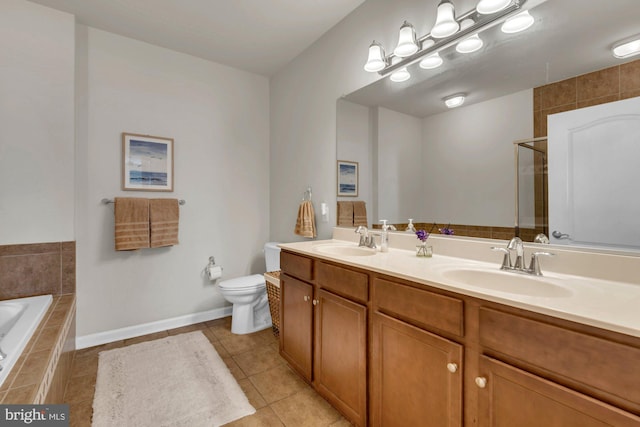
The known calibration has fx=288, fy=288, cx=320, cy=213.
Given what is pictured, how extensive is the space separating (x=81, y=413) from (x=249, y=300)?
1293mm

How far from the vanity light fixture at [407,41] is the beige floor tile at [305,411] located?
2182mm

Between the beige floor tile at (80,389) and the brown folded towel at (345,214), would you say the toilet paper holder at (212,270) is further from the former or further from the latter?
the brown folded towel at (345,214)

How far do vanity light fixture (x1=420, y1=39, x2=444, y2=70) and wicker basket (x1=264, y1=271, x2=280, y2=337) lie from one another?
1977mm

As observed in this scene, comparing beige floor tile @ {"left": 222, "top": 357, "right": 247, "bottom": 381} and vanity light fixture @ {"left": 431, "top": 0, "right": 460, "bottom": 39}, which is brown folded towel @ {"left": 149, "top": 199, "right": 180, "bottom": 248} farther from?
vanity light fixture @ {"left": 431, "top": 0, "right": 460, "bottom": 39}

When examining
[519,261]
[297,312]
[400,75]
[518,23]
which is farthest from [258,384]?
[518,23]

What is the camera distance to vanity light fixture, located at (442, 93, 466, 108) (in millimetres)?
1622

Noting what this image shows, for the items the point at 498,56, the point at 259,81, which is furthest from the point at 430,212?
the point at 259,81

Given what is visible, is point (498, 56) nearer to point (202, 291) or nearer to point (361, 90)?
point (361, 90)

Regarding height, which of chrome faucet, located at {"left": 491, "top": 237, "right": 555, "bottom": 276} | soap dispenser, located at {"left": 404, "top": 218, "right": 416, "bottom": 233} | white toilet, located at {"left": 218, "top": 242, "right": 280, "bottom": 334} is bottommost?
white toilet, located at {"left": 218, "top": 242, "right": 280, "bottom": 334}

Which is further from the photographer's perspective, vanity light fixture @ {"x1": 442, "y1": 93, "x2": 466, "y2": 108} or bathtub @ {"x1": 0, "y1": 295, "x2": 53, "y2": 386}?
vanity light fixture @ {"x1": 442, "y1": 93, "x2": 466, "y2": 108}

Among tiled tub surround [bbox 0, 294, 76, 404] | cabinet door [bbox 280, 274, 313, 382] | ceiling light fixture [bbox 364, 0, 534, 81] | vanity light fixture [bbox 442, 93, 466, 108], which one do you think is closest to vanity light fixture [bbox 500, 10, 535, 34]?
ceiling light fixture [bbox 364, 0, 534, 81]

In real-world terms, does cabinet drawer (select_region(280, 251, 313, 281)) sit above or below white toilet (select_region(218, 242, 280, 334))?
above

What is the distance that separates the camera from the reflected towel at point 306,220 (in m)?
2.61

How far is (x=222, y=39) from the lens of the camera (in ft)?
8.61
